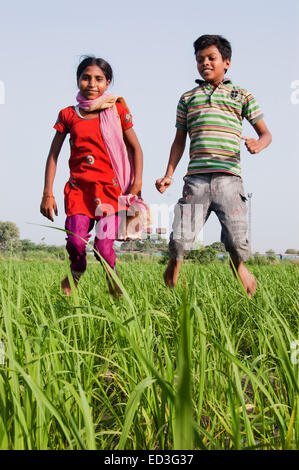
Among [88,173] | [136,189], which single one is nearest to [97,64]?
[88,173]

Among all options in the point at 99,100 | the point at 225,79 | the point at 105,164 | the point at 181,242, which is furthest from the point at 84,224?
the point at 225,79

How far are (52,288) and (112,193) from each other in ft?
2.32

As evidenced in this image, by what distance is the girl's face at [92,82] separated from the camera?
9.55 feet

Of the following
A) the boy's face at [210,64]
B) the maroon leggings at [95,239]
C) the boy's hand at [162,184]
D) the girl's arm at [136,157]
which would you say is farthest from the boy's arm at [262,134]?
the maroon leggings at [95,239]

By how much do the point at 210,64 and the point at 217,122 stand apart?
0.36m

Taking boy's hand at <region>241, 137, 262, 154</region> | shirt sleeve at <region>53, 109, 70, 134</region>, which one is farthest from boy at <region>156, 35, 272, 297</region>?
shirt sleeve at <region>53, 109, 70, 134</region>

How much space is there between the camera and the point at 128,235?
9.32 ft

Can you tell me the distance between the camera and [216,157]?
268 cm

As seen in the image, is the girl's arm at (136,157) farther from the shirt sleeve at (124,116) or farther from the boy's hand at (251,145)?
the boy's hand at (251,145)

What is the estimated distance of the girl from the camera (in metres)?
2.80

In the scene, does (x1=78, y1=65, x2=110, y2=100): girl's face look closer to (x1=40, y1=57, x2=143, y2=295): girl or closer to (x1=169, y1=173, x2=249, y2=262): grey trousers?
(x1=40, y1=57, x2=143, y2=295): girl

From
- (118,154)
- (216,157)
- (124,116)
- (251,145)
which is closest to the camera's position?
(251,145)

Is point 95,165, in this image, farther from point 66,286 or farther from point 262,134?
point 262,134
